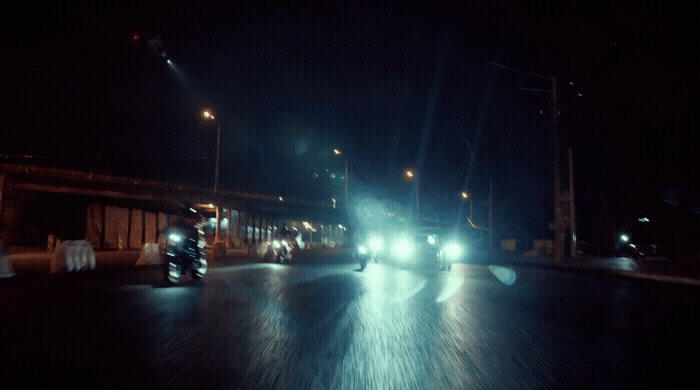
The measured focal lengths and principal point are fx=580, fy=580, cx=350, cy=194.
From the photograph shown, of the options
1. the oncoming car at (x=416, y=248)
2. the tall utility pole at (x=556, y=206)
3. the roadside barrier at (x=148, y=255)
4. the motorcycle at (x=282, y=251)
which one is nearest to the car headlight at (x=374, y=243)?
the oncoming car at (x=416, y=248)

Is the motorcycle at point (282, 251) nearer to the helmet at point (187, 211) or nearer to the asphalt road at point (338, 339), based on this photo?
the helmet at point (187, 211)

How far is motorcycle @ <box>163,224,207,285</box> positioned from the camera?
15.4 meters

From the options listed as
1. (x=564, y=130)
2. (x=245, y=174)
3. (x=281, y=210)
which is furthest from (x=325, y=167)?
(x=564, y=130)

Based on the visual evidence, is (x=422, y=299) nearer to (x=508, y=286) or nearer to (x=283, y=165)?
(x=508, y=286)

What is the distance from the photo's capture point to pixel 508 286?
17.4 metres

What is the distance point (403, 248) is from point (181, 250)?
38.9ft

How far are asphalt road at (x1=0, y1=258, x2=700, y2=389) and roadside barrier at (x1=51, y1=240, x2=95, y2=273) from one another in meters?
6.58

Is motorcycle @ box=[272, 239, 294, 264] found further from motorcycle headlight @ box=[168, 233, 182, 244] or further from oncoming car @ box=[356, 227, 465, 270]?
motorcycle headlight @ box=[168, 233, 182, 244]

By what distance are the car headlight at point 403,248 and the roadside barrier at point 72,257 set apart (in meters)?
12.7

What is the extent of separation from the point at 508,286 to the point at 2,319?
1319 centimetres

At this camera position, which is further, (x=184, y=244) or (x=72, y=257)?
(x=72, y=257)

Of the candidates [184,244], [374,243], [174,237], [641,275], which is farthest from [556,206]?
[174,237]

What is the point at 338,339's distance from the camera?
26.1 ft

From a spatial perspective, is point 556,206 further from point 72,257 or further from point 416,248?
point 72,257
